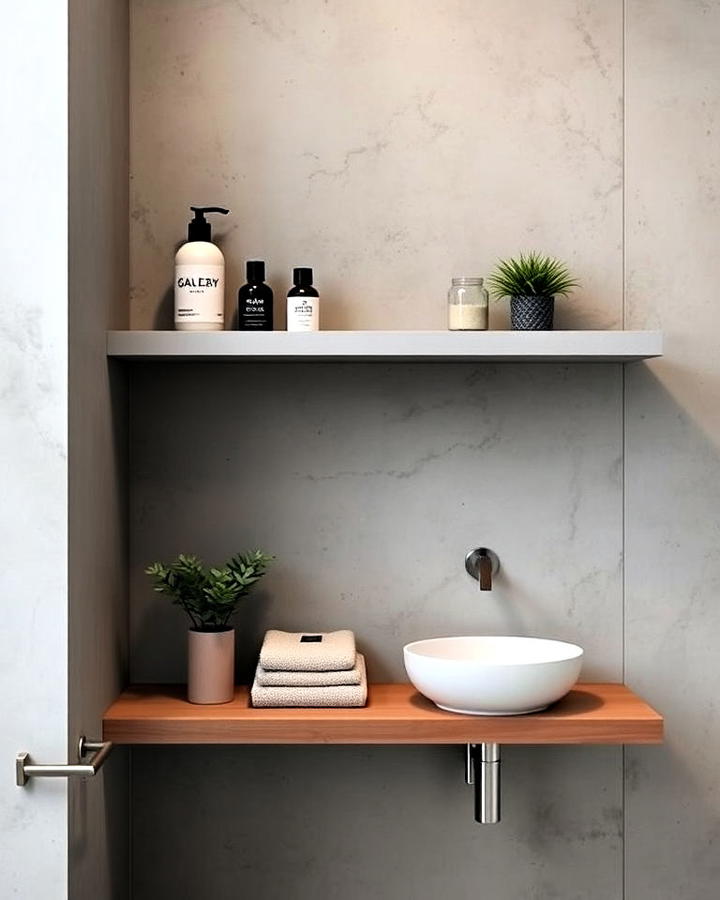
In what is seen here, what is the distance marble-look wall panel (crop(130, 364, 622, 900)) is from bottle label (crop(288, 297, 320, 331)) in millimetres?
127

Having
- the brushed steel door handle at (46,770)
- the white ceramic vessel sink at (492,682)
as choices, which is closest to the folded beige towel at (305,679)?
the white ceramic vessel sink at (492,682)

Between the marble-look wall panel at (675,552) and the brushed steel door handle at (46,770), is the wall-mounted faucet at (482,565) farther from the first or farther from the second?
the brushed steel door handle at (46,770)

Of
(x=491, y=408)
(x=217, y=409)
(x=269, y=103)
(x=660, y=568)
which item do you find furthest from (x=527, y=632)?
(x=269, y=103)

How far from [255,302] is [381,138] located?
370 millimetres

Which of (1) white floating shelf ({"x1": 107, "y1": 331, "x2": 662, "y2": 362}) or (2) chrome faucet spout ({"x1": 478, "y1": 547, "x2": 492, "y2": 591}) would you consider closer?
(1) white floating shelf ({"x1": 107, "y1": 331, "x2": 662, "y2": 362})

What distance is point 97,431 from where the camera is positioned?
1742 mm

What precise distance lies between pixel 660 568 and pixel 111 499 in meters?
0.94

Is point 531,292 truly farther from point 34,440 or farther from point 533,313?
point 34,440

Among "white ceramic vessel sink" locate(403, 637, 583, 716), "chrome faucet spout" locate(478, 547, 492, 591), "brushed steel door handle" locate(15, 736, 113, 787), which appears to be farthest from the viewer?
"chrome faucet spout" locate(478, 547, 492, 591)

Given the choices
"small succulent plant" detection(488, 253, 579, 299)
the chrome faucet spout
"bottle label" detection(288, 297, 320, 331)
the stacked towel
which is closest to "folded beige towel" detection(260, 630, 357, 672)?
the stacked towel

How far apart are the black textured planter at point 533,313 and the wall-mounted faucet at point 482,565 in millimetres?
393

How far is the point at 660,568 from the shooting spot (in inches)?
78.4

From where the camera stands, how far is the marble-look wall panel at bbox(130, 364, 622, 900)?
78.2 inches

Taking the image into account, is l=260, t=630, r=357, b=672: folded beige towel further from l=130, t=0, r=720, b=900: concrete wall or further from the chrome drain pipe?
the chrome drain pipe
